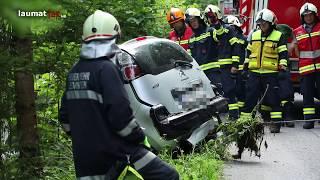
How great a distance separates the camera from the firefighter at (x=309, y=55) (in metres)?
9.04

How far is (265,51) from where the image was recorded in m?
8.80

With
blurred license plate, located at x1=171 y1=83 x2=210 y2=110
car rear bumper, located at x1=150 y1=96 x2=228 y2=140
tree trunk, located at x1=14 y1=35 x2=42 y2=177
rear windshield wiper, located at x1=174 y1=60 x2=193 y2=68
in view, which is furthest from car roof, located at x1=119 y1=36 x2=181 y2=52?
tree trunk, located at x1=14 y1=35 x2=42 y2=177

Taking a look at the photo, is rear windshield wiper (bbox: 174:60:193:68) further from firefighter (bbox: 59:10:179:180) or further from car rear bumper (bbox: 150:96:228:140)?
firefighter (bbox: 59:10:179:180)

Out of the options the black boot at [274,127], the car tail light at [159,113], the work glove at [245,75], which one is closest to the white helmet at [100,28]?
the car tail light at [159,113]

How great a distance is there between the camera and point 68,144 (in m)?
6.01

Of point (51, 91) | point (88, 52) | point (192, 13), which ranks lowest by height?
point (51, 91)

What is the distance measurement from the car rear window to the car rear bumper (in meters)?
0.47

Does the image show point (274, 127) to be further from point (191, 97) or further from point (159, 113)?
point (159, 113)

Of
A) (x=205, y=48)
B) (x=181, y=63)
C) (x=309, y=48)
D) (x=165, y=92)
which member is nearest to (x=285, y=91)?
(x=309, y=48)

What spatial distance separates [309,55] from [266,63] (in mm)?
859

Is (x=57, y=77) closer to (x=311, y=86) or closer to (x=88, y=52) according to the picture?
(x=88, y=52)

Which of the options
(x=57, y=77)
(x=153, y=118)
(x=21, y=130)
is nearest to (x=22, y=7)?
(x=21, y=130)

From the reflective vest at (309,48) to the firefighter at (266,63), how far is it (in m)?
0.61

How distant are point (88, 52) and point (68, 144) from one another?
2.81 metres
